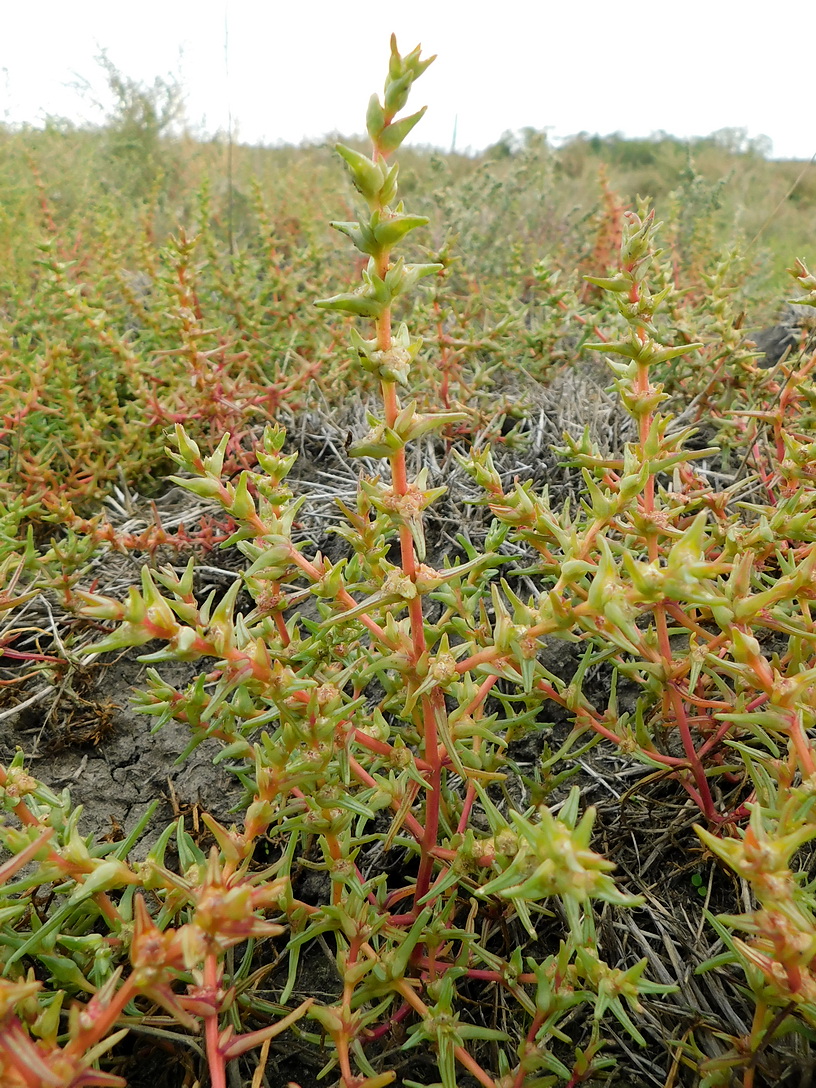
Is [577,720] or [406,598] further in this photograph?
[577,720]

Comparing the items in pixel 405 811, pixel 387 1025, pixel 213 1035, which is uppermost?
pixel 405 811

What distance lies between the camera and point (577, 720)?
56.9 inches

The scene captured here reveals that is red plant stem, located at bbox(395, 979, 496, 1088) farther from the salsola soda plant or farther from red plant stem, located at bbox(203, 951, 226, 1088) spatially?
red plant stem, located at bbox(203, 951, 226, 1088)

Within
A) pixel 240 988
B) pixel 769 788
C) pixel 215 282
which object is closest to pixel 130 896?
pixel 240 988

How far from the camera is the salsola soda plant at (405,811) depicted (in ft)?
2.96

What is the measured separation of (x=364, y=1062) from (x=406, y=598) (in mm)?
766

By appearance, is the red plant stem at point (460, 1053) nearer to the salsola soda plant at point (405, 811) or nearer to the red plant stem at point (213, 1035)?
the salsola soda plant at point (405, 811)

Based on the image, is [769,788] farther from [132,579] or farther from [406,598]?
[132,579]

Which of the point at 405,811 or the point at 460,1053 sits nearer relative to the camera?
the point at 460,1053

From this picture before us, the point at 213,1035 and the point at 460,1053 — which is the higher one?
the point at 213,1035

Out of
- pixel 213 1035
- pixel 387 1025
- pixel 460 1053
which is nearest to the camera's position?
pixel 213 1035

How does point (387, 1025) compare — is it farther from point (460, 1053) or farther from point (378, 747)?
point (378, 747)

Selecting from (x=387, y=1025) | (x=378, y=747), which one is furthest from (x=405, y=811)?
(x=387, y=1025)

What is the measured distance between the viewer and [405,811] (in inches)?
47.6
